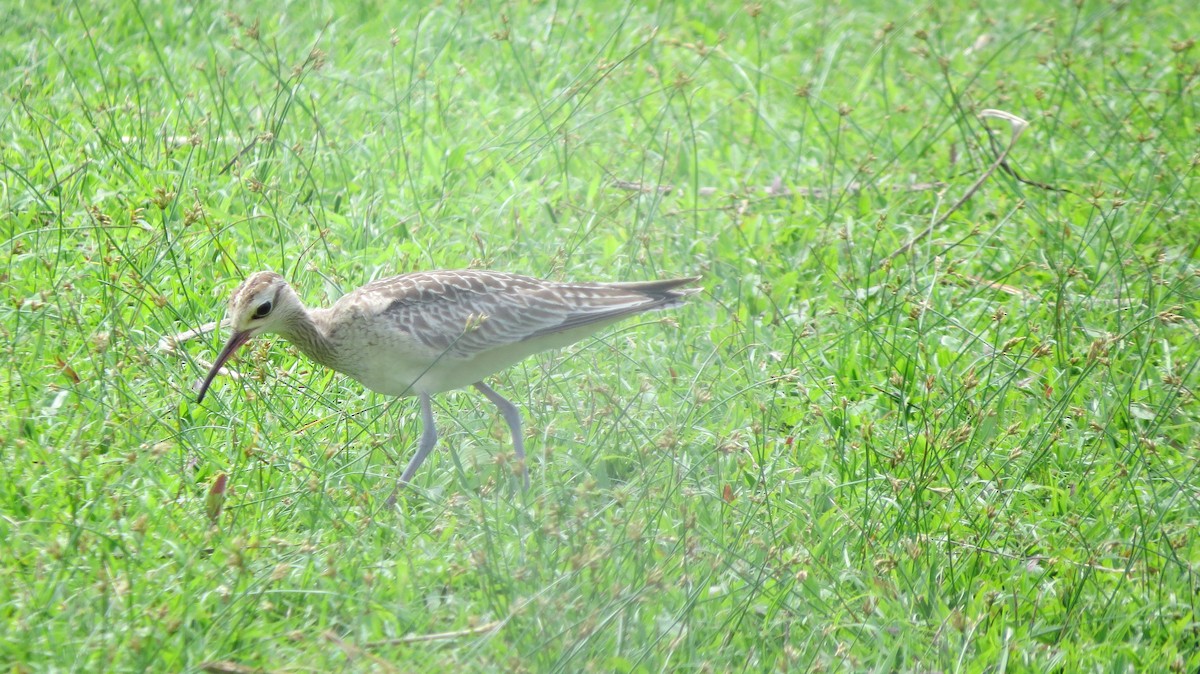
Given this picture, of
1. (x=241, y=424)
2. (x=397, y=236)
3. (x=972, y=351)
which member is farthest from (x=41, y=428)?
(x=972, y=351)

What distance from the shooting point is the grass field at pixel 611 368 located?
4535 mm

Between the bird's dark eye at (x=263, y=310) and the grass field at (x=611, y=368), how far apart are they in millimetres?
418

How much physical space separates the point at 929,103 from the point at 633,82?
2144 mm

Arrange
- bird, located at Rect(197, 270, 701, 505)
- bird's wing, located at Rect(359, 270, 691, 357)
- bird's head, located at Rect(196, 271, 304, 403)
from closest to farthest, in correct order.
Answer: bird's head, located at Rect(196, 271, 304, 403)
bird, located at Rect(197, 270, 701, 505)
bird's wing, located at Rect(359, 270, 691, 357)

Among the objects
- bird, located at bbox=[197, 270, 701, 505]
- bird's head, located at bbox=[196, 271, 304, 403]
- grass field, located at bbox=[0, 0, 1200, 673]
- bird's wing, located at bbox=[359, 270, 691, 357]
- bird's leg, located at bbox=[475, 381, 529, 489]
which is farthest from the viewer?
bird's leg, located at bbox=[475, 381, 529, 489]

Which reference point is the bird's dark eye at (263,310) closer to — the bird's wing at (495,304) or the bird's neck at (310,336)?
the bird's neck at (310,336)

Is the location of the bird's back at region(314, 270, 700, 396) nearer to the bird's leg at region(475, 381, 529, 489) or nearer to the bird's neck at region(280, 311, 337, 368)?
the bird's neck at region(280, 311, 337, 368)

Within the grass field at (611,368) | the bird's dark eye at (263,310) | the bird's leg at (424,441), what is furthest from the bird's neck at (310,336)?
the bird's leg at (424,441)

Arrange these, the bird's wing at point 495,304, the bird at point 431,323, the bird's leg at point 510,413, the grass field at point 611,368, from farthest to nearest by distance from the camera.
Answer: the bird's leg at point 510,413
the bird's wing at point 495,304
the bird at point 431,323
the grass field at point 611,368

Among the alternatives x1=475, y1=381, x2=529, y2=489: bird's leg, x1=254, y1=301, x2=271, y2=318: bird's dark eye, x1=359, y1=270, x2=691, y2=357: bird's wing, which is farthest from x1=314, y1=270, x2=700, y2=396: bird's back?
x1=254, y1=301, x2=271, y2=318: bird's dark eye

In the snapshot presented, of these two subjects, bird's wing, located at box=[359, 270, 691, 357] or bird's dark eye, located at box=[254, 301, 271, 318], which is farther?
bird's wing, located at box=[359, 270, 691, 357]

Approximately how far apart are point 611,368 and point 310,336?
1.52 meters

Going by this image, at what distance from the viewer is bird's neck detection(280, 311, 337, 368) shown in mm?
5660

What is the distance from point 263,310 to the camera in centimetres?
546
